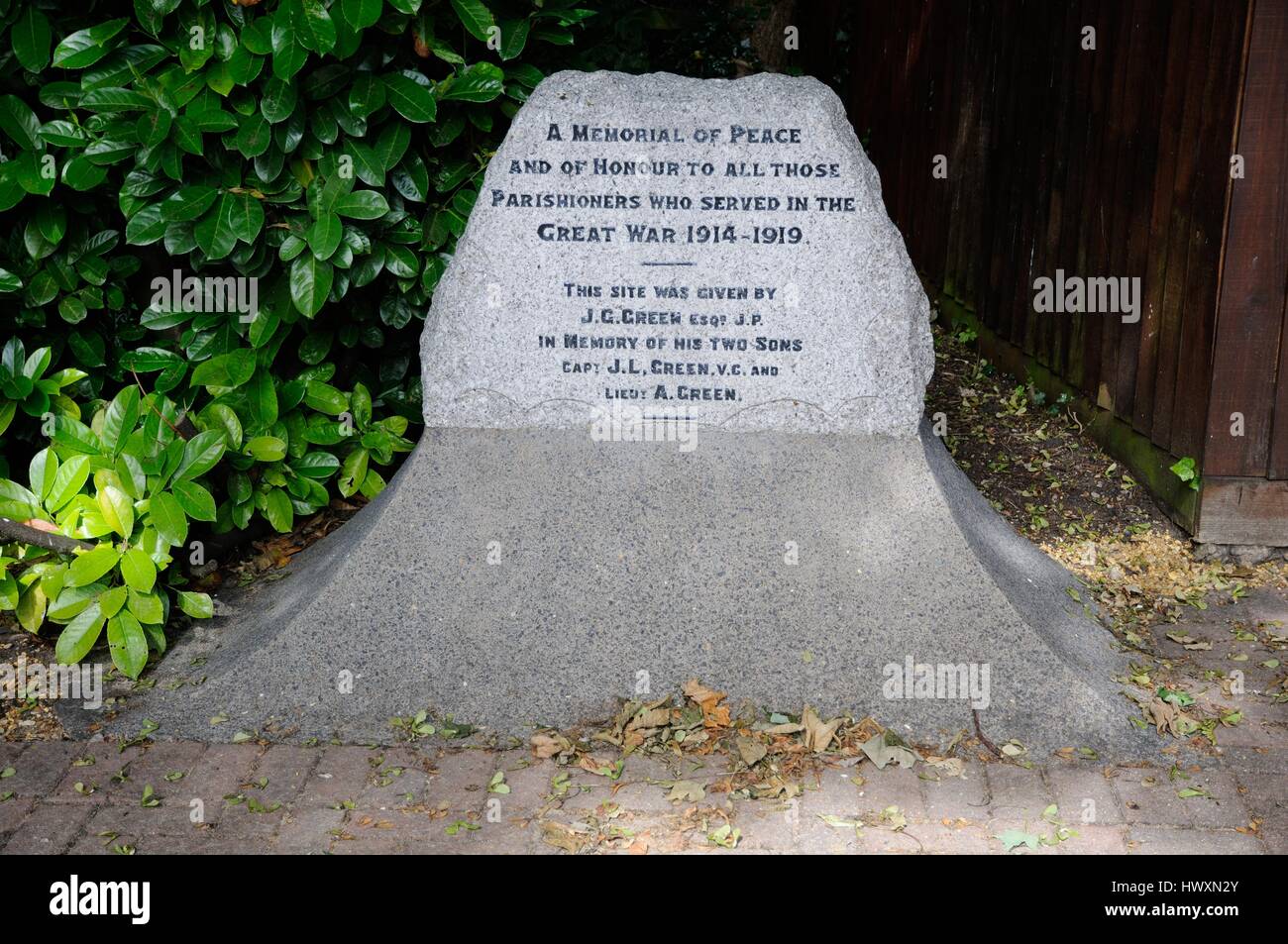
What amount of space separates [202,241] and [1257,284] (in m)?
3.89

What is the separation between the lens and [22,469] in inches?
220

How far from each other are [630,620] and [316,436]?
1.60 metres

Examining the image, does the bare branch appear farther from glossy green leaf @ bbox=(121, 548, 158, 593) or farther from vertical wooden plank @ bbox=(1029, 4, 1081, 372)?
vertical wooden plank @ bbox=(1029, 4, 1081, 372)

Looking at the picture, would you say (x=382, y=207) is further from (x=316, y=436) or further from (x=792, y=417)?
(x=792, y=417)

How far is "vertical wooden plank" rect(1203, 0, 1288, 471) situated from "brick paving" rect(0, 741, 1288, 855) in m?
1.80

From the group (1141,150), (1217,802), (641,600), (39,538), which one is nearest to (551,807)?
(641,600)

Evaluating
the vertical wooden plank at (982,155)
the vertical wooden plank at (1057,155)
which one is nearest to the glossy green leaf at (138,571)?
the vertical wooden plank at (1057,155)

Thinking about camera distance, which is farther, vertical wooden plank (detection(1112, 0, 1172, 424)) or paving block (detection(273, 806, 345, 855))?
vertical wooden plank (detection(1112, 0, 1172, 424))

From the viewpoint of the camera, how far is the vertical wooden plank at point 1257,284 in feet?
16.7

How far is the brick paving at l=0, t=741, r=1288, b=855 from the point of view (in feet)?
12.3

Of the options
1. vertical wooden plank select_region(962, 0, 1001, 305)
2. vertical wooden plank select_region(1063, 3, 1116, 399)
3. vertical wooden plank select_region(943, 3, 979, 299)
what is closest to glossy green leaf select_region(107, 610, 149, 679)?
vertical wooden plank select_region(1063, 3, 1116, 399)

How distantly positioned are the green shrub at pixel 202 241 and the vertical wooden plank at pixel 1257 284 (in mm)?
2529

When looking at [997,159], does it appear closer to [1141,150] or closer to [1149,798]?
[1141,150]

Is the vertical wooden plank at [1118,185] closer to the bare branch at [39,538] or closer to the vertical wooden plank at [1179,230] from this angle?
the vertical wooden plank at [1179,230]
